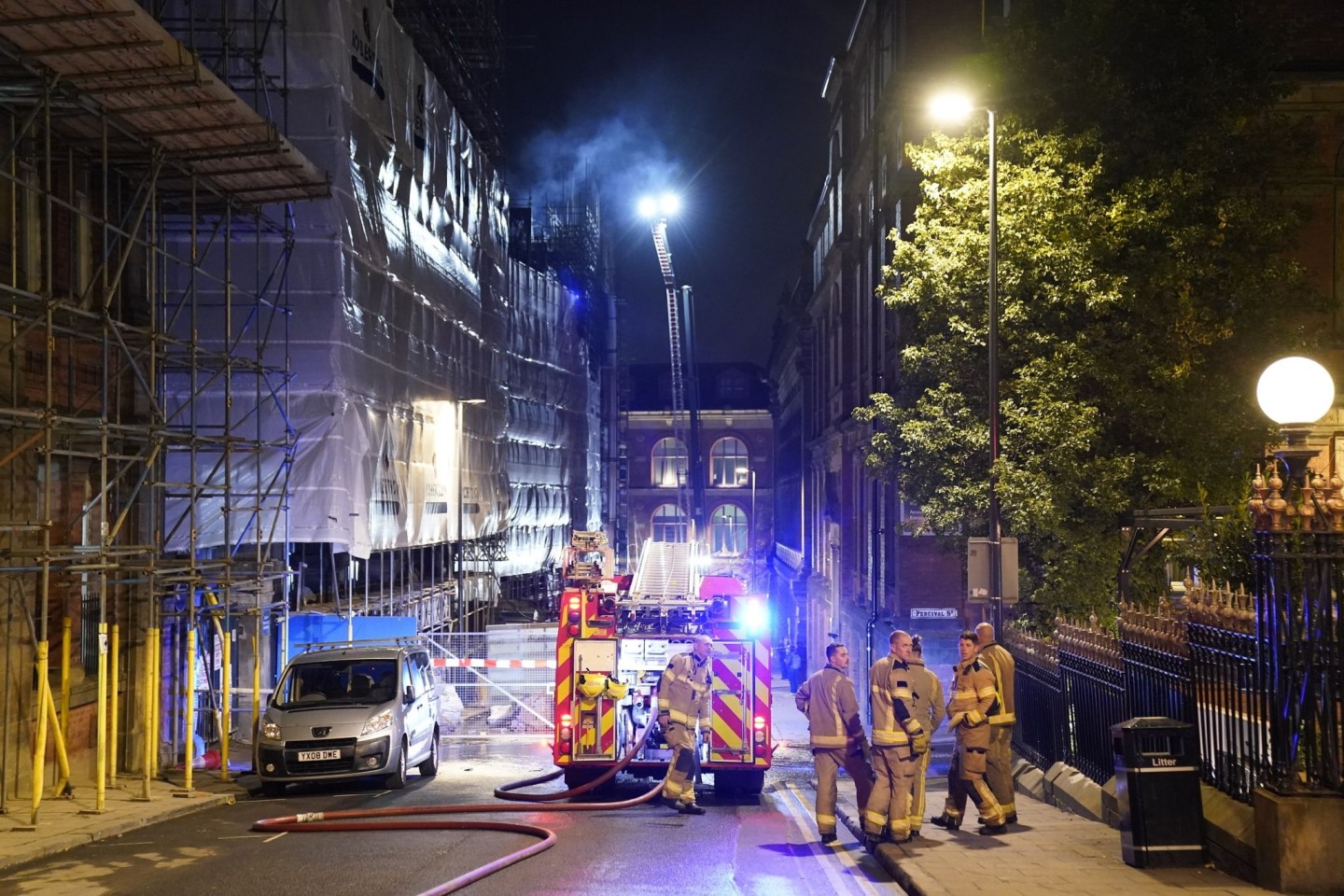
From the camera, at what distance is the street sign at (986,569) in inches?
559

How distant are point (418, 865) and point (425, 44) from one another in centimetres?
2470

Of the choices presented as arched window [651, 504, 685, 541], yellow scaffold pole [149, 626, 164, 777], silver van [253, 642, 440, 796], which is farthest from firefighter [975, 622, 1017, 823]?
arched window [651, 504, 685, 541]

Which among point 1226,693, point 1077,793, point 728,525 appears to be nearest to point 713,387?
point 728,525

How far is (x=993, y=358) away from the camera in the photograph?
590 inches

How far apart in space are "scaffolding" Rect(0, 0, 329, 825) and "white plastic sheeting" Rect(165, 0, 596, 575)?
2.75ft

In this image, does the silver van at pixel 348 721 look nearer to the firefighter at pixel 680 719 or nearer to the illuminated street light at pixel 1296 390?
the firefighter at pixel 680 719

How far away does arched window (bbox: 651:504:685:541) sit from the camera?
73.8 m

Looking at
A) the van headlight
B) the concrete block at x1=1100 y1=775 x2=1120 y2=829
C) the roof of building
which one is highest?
the roof of building

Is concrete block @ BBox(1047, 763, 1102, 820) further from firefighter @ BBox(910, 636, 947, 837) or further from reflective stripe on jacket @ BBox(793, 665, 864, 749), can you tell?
reflective stripe on jacket @ BBox(793, 665, 864, 749)

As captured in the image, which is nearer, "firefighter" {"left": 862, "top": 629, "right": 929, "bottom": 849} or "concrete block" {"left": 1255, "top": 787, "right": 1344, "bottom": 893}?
"concrete block" {"left": 1255, "top": 787, "right": 1344, "bottom": 893}

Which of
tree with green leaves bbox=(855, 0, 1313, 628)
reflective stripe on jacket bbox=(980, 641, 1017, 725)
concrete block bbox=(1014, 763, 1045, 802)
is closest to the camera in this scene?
reflective stripe on jacket bbox=(980, 641, 1017, 725)

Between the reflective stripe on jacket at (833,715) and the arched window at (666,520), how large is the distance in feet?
206

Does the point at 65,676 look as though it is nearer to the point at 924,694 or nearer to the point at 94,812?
the point at 94,812

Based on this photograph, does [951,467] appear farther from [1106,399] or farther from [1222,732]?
[1222,732]
